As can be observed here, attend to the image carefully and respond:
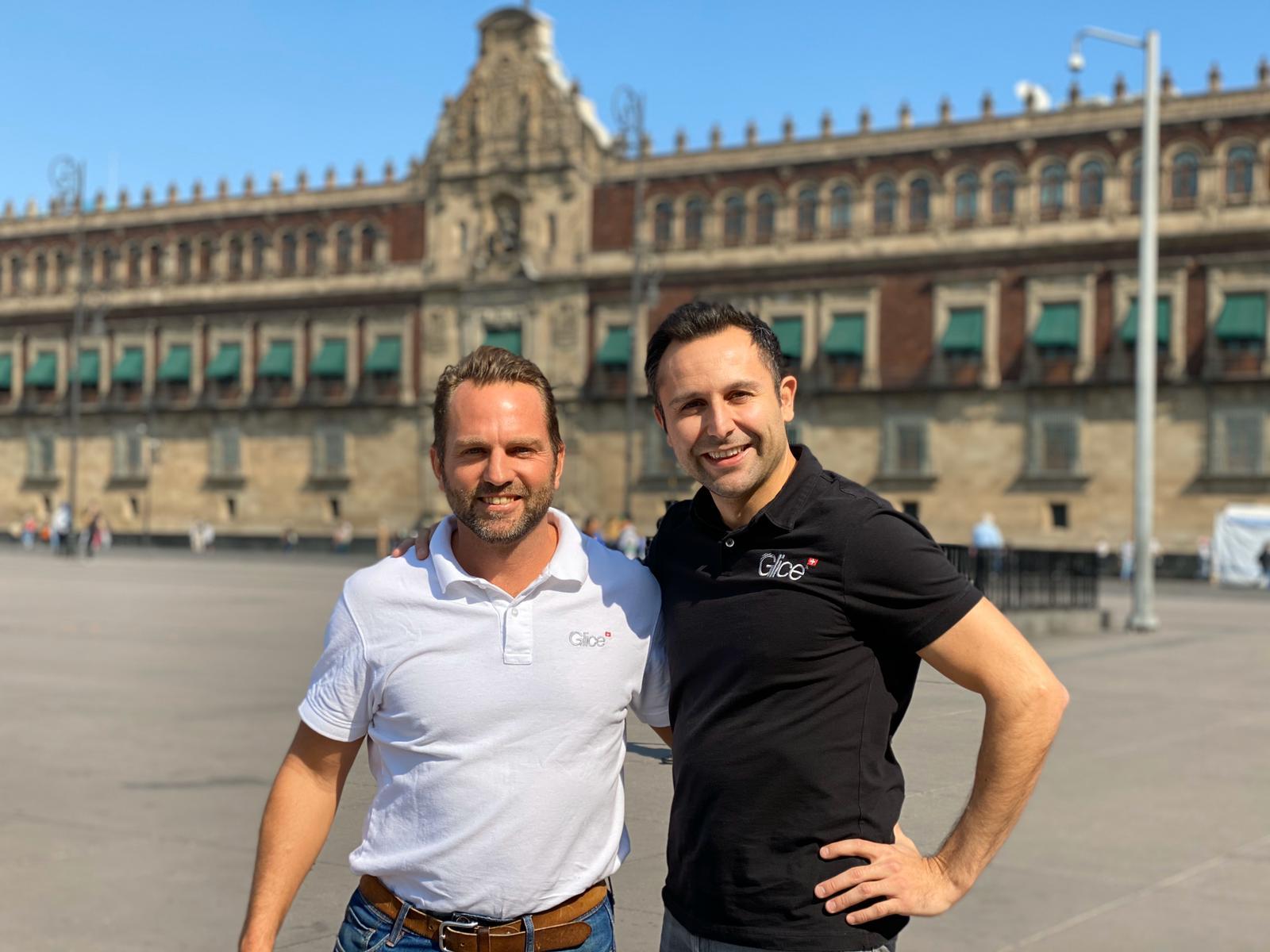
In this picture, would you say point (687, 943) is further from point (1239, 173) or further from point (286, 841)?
point (1239, 173)

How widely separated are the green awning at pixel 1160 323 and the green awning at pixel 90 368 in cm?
4111

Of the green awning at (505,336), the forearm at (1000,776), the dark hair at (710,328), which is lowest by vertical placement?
the forearm at (1000,776)

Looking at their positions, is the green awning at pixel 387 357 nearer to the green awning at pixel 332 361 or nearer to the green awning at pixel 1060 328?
the green awning at pixel 332 361

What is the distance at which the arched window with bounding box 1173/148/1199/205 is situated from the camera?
43656 millimetres

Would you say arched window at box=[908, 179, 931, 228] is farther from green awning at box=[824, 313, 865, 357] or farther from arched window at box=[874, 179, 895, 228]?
green awning at box=[824, 313, 865, 357]

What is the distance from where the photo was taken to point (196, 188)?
61.3 meters

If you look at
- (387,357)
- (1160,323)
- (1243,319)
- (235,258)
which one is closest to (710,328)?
(1243,319)

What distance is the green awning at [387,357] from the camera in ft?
183

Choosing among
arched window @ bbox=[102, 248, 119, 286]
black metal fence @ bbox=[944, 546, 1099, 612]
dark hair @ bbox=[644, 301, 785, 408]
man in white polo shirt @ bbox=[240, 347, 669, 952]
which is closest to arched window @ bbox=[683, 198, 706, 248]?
arched window @ bbox=[102, 248, 119, 286]

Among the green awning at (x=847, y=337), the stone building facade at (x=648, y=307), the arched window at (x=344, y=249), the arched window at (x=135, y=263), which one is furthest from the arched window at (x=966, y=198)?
the arched window at (x=135, y=263)

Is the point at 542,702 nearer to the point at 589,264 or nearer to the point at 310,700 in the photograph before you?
the point at 310,700

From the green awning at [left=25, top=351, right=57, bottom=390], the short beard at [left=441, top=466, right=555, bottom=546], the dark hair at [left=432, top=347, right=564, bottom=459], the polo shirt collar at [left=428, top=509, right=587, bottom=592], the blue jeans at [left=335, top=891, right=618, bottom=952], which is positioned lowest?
the blue jeans at [left=335, top=891, right=618, bottom=952]

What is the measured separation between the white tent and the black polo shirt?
39.4 meters

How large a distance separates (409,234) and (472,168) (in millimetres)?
3595
